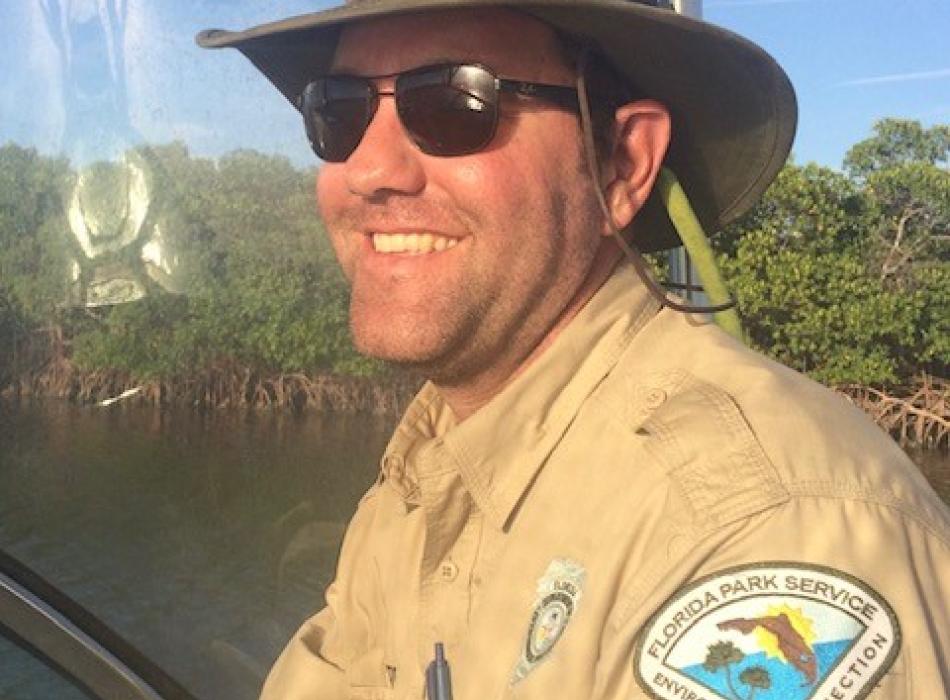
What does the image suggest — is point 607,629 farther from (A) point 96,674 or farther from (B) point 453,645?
(A) point 96,674

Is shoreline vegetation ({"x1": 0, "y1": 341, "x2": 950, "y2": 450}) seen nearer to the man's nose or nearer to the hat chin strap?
the hat chin strap

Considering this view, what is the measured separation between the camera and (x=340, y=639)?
1.88m

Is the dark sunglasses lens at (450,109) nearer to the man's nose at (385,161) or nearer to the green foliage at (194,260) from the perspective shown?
the man's nose at (385,161)

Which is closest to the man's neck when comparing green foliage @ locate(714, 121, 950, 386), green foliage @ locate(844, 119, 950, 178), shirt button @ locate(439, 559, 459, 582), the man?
the man

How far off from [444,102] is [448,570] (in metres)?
0.57

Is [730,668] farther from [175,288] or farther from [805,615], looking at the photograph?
[175,288]

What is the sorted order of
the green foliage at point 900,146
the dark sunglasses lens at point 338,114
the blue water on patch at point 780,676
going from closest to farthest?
the blue water on patch at point 780,676 < the dark sunglasses lens at point 338,114 < the green foliage at point 900,146

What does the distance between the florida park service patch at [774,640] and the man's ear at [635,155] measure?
0.77 meters

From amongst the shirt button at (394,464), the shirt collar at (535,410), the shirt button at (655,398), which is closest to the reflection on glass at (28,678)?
the shirt button at (394,464)

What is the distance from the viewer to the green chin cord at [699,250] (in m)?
1.69

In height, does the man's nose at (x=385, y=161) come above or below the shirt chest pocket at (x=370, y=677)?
above

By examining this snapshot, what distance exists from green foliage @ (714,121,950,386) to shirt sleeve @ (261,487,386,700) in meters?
19.1

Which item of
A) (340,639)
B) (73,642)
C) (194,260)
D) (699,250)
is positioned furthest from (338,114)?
(73,642)

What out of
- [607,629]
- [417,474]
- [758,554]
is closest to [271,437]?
[417,474]
